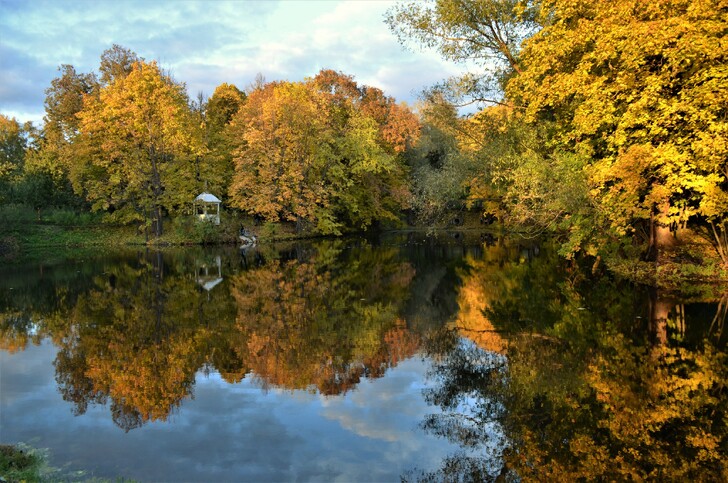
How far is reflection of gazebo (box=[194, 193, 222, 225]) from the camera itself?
141ft

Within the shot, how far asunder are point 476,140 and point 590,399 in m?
21.3

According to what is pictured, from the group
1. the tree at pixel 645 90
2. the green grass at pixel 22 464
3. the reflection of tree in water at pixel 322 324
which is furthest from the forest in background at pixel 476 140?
the green grass at pixel 22 464

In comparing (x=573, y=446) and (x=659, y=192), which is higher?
(x=659, y=192)

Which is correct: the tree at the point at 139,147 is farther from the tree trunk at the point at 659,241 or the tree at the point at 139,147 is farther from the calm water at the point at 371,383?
the tree trunk at the point at 659,241

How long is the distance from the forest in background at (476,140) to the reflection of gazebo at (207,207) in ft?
3.63

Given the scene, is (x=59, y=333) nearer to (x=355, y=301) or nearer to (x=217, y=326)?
(x=217, y=326)

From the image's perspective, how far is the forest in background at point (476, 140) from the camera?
14898 mm

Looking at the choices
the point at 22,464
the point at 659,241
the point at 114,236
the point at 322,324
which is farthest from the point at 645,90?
the point at 114,236

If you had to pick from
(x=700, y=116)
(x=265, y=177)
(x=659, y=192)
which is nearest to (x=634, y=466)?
(x=700, y=116)

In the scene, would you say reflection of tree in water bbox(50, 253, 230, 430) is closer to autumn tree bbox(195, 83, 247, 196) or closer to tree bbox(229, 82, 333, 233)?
tree bbox(229, 82, 333, 233)

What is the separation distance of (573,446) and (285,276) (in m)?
17.3

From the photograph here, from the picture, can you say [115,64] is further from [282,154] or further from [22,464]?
[22,464]

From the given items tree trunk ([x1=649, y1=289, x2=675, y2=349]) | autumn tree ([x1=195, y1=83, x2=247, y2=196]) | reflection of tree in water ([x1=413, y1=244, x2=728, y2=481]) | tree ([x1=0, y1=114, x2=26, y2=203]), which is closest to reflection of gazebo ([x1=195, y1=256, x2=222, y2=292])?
reflection of tree in water ([x1=413, y1=244, x2=728, y2=481])

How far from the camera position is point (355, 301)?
1720cm
